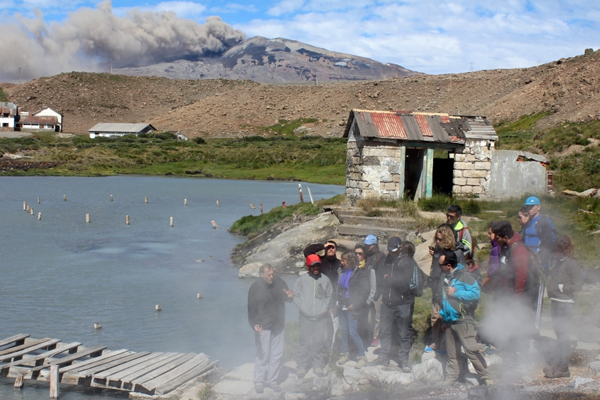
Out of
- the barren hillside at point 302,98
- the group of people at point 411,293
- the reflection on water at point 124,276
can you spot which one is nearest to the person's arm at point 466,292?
the group of people at point 411,293

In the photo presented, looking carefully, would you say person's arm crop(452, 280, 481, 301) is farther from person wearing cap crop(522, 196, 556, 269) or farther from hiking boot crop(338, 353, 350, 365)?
hiking boot crop(338, 353, 350, 365)

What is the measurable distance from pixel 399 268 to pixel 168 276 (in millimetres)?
13055

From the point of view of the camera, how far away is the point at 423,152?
2047cm

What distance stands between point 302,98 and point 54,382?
Answer: 97.9m

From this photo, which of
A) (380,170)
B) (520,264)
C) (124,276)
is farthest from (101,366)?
(380,170)

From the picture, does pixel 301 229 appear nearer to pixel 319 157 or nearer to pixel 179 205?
pixel 179 205

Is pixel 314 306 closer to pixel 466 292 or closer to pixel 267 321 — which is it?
pixel 267 321

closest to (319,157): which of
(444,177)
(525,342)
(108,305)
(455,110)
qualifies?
(455,110)

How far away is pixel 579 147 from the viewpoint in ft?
91.8

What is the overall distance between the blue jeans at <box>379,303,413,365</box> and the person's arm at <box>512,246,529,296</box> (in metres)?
1.59

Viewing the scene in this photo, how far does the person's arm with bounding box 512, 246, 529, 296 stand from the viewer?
7.34 metres

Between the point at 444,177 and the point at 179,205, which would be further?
the point at 179,205

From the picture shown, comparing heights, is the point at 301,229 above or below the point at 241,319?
above

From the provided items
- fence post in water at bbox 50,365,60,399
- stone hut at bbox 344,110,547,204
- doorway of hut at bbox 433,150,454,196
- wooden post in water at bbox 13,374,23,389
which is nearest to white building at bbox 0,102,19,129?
doorway of hut at bbox 433,150,454,196
